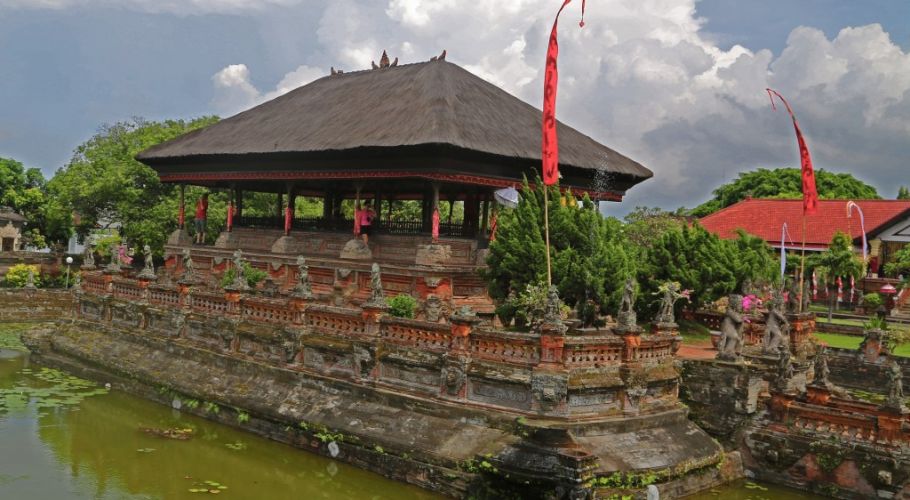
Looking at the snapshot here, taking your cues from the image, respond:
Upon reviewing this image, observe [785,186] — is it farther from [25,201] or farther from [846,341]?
[25,201]

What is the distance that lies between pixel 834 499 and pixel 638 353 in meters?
4.04

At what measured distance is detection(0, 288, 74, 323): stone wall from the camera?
3038cm

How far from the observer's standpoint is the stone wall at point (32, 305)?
99.7 ft

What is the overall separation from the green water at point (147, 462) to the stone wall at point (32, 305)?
14.4m

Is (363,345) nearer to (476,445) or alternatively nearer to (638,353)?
(476,445)

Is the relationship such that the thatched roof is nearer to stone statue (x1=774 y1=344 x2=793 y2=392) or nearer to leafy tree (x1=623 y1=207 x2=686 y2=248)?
leafy tree (x1=623 y1=207 x2=686 y2=248)

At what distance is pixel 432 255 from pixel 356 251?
282cm

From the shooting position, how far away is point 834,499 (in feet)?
43.7

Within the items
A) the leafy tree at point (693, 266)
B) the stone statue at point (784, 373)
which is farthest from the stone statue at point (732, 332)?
the leafy tree at point (693, 266)

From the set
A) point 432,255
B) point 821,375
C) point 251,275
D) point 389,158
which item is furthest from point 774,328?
point 251,275

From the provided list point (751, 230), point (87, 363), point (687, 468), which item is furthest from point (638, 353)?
point (751, 230)

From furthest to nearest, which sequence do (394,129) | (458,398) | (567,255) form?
(394,129), (567,255), (458,398)

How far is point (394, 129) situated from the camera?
2153 cm

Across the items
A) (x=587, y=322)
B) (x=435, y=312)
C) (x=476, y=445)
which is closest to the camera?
(x=476, y=445)
